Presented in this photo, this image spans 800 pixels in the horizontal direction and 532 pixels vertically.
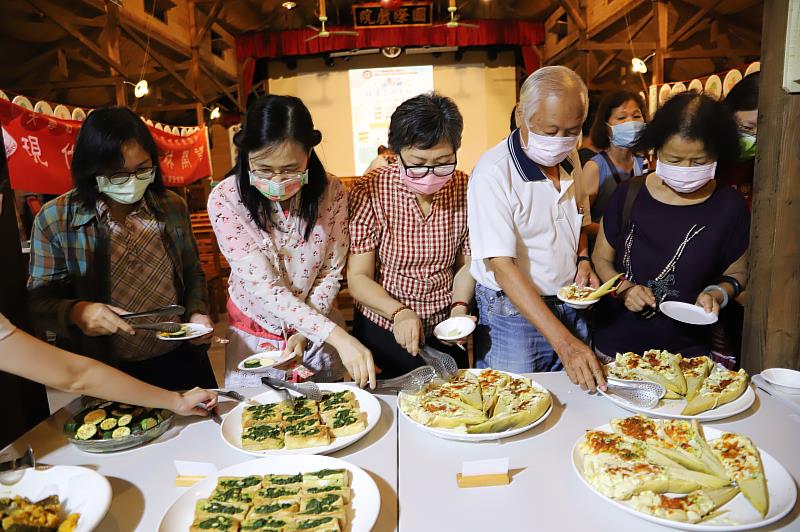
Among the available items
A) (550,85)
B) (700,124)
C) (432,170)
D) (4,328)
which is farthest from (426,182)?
(4,328)

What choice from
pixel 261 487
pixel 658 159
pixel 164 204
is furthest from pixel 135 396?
pixel 658 159

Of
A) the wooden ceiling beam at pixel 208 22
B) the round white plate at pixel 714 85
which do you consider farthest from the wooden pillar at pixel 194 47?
the round white plate at pixel 714 85

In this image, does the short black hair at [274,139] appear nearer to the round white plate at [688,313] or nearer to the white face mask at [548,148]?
the white face mask at [548,148]

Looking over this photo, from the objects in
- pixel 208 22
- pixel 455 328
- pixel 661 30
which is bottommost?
pixel 455 328

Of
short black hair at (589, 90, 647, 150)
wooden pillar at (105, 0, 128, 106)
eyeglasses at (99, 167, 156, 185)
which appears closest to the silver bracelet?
short black hair at (589, 90, 647, 150)

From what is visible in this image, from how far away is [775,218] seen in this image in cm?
171

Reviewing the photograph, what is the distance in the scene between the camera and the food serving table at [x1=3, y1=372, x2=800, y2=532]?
1.02 meters

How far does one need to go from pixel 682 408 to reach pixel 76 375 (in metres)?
1.46

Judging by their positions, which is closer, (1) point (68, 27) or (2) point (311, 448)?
(2) point (311, 448)

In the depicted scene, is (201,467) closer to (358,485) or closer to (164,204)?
(358,485)

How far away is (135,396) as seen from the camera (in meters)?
1.31

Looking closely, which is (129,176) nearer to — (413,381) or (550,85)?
(413,381)

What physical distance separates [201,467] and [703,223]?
5.60ft

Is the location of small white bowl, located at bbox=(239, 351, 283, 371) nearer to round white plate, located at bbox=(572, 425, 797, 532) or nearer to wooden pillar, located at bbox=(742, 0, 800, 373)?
round white plate, located at bbox=(572, 425, 797, 532)
